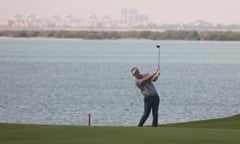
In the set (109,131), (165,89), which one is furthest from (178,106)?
(109,131)

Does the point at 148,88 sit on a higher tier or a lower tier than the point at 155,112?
higher

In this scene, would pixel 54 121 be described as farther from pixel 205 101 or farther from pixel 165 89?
pixel 165 89

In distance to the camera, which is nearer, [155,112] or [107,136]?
[107,136]

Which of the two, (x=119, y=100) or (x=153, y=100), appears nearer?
(x=153, y=100)

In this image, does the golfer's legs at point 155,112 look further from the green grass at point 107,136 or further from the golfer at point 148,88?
the green grass at point 107,136

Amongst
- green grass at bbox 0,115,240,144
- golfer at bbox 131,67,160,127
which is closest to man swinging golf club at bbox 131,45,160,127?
golfer at bbox 131,67,160,127

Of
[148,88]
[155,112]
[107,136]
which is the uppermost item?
[107,136]

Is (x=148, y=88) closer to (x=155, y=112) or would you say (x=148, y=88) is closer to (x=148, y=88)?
(x=148, y=88)

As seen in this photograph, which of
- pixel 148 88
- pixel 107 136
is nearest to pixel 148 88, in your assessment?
pixel 148 88

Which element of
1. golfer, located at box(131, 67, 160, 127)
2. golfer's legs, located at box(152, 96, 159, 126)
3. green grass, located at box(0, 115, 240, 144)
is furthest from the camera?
golfer's legs, located at box(152, 96, 159, 126)

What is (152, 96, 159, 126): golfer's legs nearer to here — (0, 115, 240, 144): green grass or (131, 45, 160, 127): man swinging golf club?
(131, 45, 160, 127): man swinging golf club

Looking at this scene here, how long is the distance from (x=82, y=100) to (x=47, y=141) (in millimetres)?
44502

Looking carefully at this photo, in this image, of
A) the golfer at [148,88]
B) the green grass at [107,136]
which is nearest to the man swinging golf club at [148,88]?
the golfer at [148,88]

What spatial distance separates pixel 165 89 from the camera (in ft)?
243
